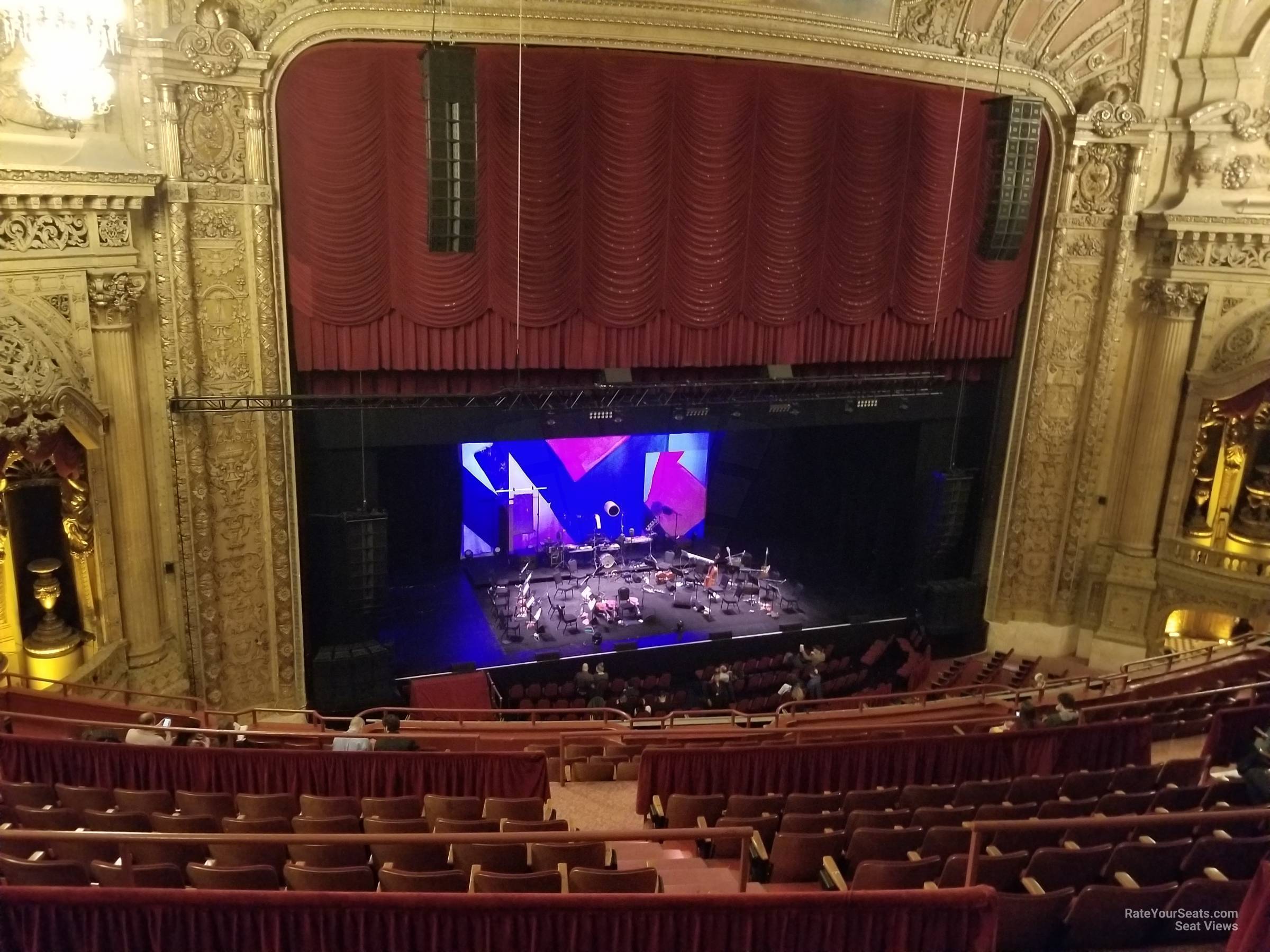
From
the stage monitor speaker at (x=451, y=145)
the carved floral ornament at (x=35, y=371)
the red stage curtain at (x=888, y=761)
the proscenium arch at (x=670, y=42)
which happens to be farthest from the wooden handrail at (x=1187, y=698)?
the carved floral ornament at (x=35, y=371)

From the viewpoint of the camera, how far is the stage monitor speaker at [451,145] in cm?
1034

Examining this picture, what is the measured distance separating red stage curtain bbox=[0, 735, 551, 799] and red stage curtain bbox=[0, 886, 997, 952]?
2936mm

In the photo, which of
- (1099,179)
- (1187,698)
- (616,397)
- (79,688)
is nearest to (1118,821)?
(1187,698)

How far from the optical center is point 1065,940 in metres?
4.79

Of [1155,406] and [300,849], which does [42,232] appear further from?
[1155,406]

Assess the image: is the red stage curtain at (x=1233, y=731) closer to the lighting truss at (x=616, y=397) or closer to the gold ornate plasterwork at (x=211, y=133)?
the lighting truss at (x=616, y=397)

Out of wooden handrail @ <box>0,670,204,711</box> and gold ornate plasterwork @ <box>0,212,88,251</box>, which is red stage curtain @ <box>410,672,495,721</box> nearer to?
wooden handrail @ <box>0,670,204,711</box>

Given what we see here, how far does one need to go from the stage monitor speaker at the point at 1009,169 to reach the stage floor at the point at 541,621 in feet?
21.8

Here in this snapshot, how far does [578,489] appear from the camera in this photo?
17.5m

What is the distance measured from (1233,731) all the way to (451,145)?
9.97 m

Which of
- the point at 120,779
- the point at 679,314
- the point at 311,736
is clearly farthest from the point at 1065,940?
the point at 679,314

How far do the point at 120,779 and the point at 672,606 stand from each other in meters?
10.1

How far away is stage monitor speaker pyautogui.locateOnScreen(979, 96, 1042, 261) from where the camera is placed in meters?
13.3

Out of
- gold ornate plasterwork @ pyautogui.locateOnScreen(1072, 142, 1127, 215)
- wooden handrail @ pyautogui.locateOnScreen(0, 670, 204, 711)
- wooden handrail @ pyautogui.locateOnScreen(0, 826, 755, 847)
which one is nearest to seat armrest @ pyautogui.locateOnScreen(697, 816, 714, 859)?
wooden handrail @ pyautogui.locateOnScreen(0, 826, 755, 847)
